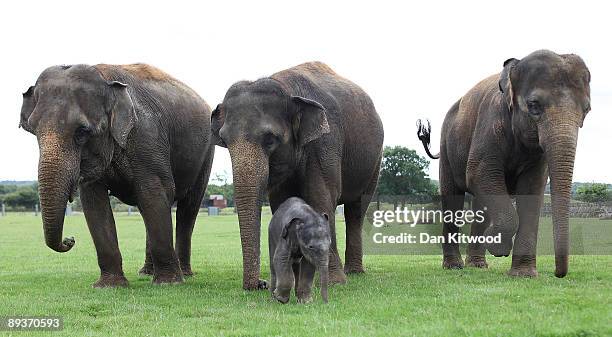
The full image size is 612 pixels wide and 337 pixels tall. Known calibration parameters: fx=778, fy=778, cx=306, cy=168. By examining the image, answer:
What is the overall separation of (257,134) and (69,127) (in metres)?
2.40

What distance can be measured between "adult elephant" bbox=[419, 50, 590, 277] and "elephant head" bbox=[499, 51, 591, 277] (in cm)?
1

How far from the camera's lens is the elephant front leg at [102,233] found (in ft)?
37.1

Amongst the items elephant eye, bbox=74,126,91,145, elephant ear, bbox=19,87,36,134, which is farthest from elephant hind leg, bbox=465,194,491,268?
elephant ear, bbox=19,87,36,134

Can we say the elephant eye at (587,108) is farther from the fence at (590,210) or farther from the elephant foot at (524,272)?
the fence at (590,210)

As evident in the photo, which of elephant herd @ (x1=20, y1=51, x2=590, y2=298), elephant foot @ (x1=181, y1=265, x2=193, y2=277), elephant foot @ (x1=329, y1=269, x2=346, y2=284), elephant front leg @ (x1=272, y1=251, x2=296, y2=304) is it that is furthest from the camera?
elephant foot @ (x1=181, y1=265, x2=193, y2=277)

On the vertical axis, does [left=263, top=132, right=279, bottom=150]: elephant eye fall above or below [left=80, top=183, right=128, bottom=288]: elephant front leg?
above

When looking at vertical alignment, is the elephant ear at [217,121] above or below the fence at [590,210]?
above

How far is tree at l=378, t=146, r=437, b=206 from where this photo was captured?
235 ft

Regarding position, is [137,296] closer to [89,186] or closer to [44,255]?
[89,186]

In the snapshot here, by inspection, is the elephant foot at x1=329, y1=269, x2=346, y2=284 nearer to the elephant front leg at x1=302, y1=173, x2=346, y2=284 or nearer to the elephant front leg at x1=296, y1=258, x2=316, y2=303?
the elephant front leg at x1=302, y1=173, x2=346, y2=284

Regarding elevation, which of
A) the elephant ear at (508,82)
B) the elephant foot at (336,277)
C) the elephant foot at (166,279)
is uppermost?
the elephant ear at (508,82)

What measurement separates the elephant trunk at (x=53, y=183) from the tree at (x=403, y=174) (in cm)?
6166

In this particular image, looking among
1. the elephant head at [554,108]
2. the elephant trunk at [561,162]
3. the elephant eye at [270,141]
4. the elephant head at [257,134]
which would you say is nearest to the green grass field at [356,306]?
the elephant head at [257,134]

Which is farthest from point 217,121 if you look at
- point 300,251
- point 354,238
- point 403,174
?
point 403,174
